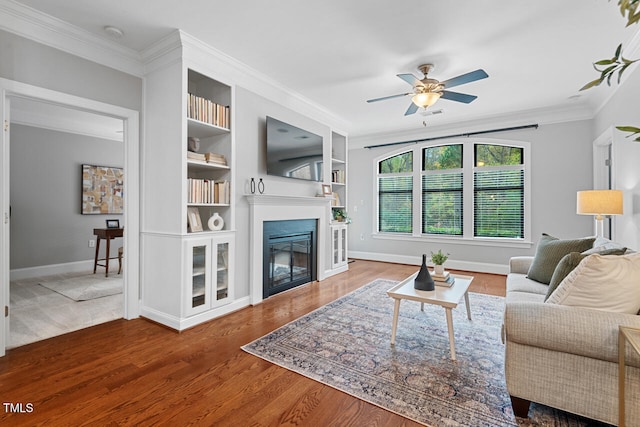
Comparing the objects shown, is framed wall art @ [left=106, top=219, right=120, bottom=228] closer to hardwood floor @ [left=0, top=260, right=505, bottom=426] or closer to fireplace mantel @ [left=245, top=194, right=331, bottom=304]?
hardwood floor @ [left=0, top=260, right=505, bottom=426]

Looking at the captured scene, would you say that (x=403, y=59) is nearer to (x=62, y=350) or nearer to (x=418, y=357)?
(x=418, y=357)

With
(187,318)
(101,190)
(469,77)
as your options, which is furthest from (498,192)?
(101,190)

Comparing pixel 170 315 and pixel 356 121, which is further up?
pixel 356 121

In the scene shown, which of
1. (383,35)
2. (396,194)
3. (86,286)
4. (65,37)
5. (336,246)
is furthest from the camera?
(396,194)

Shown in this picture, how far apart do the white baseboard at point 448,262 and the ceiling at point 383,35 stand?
2897mm

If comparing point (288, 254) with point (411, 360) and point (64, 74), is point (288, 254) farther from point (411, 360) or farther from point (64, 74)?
point (64, 74)

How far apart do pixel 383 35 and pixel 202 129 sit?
205 cm

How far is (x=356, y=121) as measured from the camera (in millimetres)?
5461

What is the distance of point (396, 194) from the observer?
252 inches

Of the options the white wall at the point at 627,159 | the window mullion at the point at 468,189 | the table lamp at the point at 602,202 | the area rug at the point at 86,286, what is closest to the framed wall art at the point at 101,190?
the area rug at the point at 86,286

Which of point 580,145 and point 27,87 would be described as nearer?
point 27,87

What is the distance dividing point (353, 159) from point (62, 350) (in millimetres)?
5777

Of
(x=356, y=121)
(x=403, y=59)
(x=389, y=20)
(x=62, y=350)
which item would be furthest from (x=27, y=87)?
(x=356, y=121)

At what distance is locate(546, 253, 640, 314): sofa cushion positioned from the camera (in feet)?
5.03
